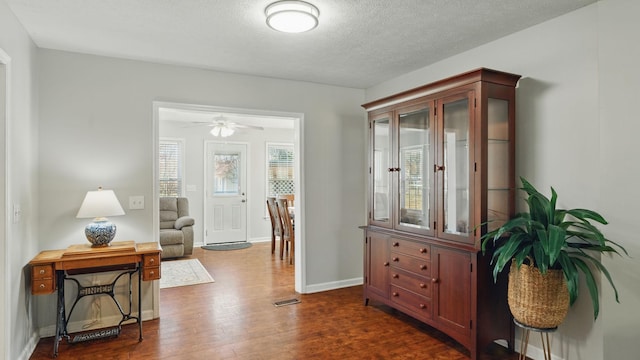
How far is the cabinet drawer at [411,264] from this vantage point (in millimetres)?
3203

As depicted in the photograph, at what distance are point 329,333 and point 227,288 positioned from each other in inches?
70.9

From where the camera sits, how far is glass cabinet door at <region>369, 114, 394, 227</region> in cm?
374

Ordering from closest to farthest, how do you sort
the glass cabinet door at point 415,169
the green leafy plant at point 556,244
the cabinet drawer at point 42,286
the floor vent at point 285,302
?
1. the green leafy plant at point 556,244
2. the cabinet drawer at point 42,286
3. the glass cabinet door at point 415,169
4. the floor vent at point 285,302

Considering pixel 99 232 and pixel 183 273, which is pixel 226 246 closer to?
pixel 183 273

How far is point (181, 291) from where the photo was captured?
14.7ft

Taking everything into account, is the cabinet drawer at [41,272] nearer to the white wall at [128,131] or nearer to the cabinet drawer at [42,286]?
the cabinet drawer at [42,286]

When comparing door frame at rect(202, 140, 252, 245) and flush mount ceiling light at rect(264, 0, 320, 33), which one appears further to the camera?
door frame at rect(202, 140, 252, 245)

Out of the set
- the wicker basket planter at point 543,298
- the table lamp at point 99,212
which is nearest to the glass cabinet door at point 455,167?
the wicker basket planter at point 543,298

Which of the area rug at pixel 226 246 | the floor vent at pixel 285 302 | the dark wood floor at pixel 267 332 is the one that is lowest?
the dark wood floor at pixel 267 332

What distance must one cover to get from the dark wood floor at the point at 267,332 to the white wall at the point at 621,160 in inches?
33.3

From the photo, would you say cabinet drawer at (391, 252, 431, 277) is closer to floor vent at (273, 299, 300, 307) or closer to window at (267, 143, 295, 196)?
Answer: floor vent at (273, 299, 300, 307)

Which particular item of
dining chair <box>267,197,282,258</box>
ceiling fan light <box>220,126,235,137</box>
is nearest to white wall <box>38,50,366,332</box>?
dining chair <box>267,197,282,258</box>

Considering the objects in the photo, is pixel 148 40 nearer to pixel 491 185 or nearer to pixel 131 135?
pixel 131 135

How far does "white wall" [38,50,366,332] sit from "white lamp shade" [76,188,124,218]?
318 mm
